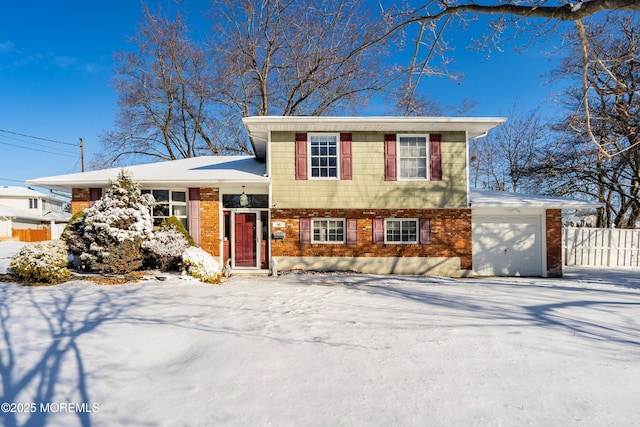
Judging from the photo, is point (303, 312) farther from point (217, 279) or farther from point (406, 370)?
point (217, 279)

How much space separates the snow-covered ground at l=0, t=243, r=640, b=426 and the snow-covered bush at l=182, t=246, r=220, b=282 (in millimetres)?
1649

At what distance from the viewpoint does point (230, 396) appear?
322cm

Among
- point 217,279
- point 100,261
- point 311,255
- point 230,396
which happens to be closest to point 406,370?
point 230,396

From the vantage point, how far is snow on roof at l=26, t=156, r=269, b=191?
10.6 m

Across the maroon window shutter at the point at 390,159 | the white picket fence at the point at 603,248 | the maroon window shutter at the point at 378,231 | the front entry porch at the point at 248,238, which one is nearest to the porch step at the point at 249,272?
the front entry porch at the point at 248,238

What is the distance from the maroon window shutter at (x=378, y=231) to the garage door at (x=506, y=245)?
11.1ft

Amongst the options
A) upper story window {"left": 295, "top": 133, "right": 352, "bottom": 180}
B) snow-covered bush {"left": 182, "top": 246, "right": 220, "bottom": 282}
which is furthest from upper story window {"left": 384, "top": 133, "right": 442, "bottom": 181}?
snow-covered bush {"left": 182, "top": 246, "right": 220, "bottom": 282}

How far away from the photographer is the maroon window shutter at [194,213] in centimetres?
1105

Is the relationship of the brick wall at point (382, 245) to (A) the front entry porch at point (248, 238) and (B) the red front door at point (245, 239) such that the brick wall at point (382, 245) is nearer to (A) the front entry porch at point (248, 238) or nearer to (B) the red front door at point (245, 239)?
(A) the front entry porch at point (248, 238)

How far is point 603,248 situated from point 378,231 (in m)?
10.7

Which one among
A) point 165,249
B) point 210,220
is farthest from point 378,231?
point 165,249

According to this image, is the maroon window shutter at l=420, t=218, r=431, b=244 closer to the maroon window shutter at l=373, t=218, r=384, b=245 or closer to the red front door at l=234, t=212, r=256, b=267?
the maroon window shutter at l=373, t=218, r=384, b=245

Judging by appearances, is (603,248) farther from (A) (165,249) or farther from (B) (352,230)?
(A) (165,249)

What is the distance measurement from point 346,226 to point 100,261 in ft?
24.0
